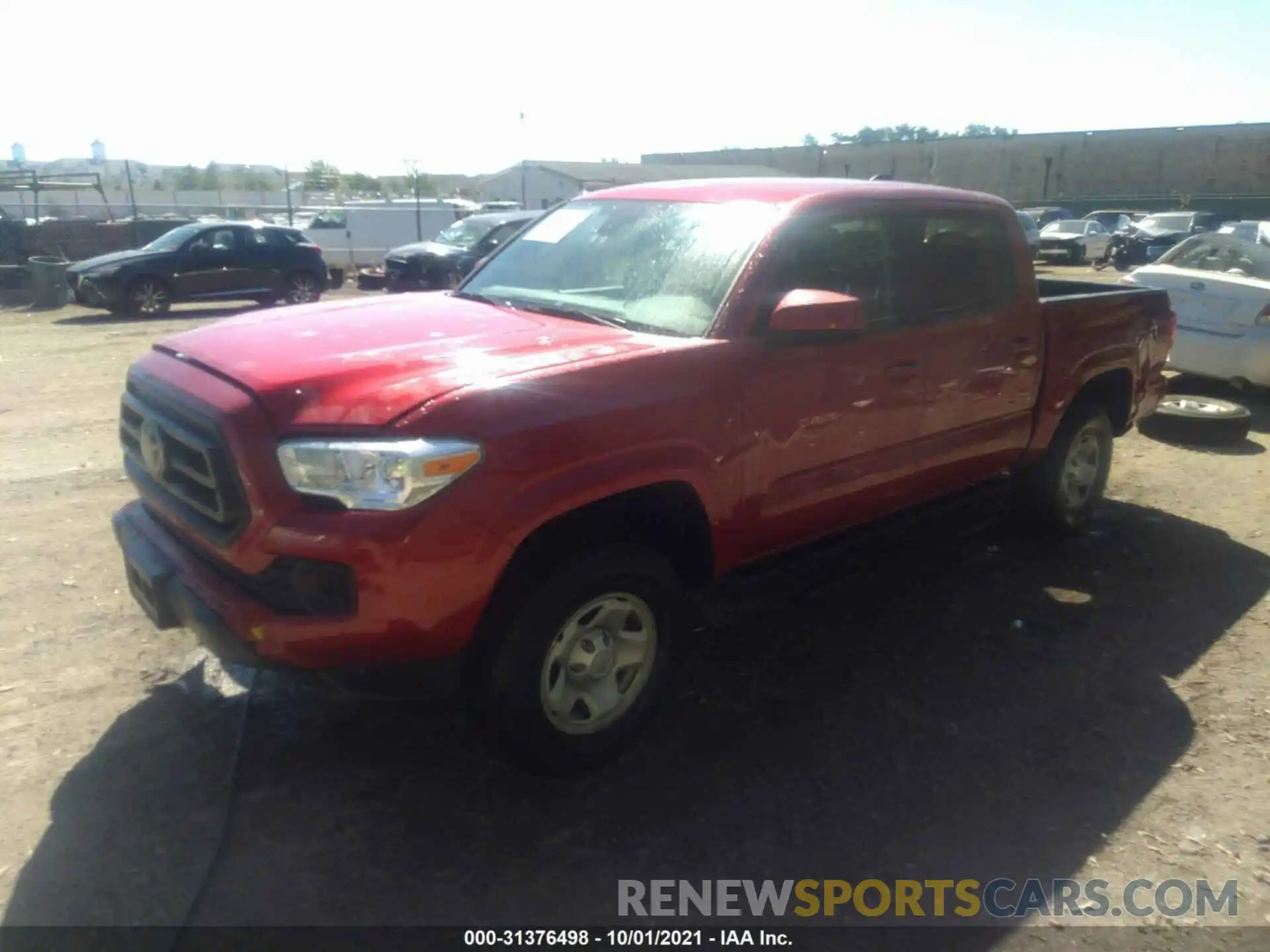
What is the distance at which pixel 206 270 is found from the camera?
16.4 m

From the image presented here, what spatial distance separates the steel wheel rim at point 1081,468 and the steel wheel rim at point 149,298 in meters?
14.7

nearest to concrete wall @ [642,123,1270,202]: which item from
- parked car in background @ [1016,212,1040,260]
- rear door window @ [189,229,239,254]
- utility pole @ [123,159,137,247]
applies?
parked car in background @ [1016,212,1040,260]

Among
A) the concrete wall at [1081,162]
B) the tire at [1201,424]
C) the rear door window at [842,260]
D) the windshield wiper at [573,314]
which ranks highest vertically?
the concrete wall at [1081,162]

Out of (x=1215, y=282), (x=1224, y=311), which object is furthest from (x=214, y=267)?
(x=1224, y=311)

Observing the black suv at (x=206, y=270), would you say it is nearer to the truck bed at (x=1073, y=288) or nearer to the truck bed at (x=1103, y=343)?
the truck bed at (x=1073, y=288)

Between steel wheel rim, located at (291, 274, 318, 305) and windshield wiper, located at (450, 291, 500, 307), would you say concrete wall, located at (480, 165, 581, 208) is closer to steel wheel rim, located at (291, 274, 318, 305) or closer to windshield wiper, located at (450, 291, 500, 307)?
steel wheel rim, located at (291, 274, 318, 305)

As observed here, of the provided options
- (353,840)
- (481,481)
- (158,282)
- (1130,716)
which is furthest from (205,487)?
(158,282)

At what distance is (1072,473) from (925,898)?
11.2 ft

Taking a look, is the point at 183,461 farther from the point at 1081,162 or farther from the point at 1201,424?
the point at 1081,162

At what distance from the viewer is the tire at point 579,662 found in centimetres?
299

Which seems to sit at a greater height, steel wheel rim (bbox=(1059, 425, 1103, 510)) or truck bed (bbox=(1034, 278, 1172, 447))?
truck bed (bbox=(1034, 278, 1172, 447))

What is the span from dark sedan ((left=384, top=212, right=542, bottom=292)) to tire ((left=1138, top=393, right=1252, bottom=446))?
12.0 metres

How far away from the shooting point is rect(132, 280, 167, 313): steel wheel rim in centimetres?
1568

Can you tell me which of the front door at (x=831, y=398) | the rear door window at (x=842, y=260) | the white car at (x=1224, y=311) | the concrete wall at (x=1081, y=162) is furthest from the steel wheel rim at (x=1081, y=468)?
the concrete wall at (x=1081, y=162)
